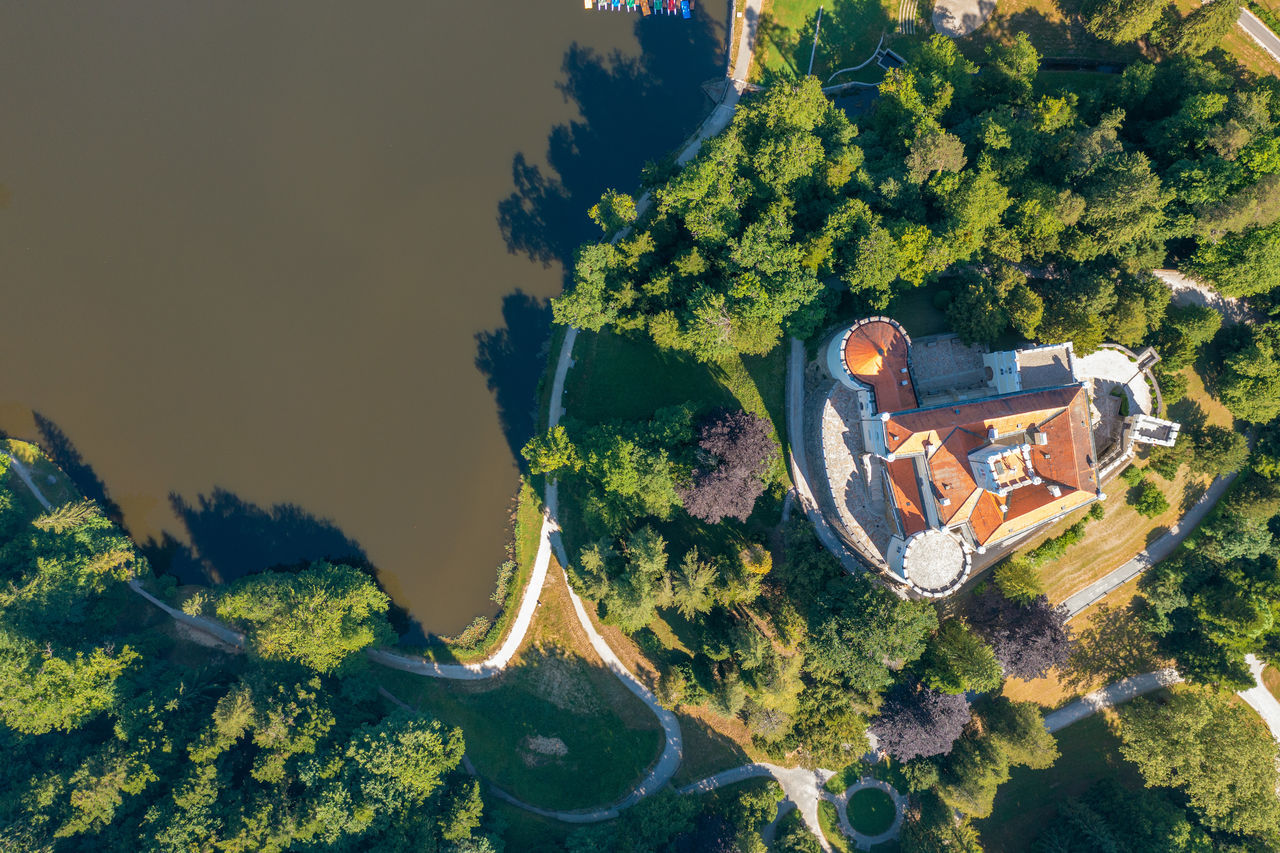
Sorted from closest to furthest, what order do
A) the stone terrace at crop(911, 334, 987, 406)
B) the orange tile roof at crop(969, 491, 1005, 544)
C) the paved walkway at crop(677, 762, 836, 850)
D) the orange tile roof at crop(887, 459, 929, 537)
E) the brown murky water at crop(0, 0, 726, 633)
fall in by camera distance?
the orange tile roof at crop(969, 491, 1005, 544) → the orange tile roof at crop(887, 459, 929, 537) → the stone terrace at crop(911, 334, 987, 406) → the paved walkway at crop(677, 762, 836, 850) → the brown murky water at crop(0, 0, 726, 633)

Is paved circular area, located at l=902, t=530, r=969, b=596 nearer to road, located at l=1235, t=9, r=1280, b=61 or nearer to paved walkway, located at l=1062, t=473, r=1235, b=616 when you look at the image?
paved walkway, located at l=1062, t=473, r=1235, b=616

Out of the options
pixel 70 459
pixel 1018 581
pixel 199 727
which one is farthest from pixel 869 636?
pixel 70 459

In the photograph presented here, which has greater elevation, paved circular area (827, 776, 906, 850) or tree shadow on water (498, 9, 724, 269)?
tree shadow on water (498, 9, 724, 269)

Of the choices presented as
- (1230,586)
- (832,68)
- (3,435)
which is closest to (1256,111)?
(832,68)

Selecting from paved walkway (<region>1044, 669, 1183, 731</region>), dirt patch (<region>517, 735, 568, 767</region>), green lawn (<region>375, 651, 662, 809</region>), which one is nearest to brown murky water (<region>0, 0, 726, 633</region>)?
green lawn (<region>375, 651, 662, 809</region>)

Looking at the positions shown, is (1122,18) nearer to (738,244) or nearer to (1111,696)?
(738,244)
